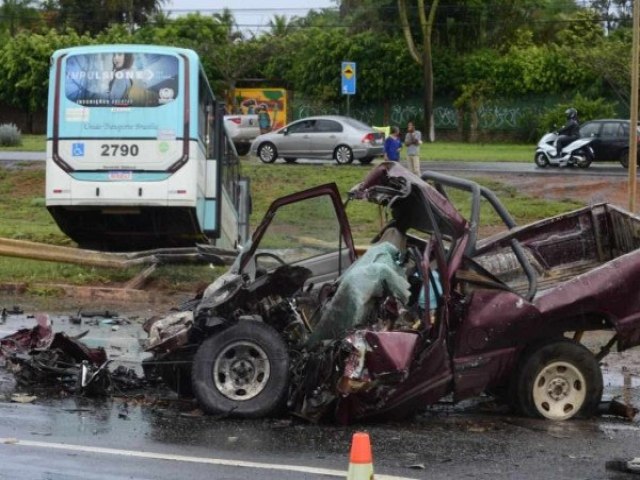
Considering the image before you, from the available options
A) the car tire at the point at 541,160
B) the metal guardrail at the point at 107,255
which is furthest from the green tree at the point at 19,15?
the metal guardrail at the point at 107,255

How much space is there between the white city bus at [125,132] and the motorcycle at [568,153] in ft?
60.8

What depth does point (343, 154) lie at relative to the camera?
37.2 meters

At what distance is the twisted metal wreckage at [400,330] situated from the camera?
8555 mm

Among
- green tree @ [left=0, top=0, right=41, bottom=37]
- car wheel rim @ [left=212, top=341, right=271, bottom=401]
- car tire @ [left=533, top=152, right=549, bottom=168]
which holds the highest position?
green tree @ [left=0, top=0, right=41, bottom=37]

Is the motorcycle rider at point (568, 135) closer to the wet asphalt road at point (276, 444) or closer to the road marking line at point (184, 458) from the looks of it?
the wet asphalt road at point (276, 444)

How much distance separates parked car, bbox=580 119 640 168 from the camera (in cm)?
3575

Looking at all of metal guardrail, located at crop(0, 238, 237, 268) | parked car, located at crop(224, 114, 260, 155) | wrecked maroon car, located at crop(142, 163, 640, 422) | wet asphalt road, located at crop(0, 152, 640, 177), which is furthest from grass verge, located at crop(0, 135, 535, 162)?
wrecked maroon car, located at crop(142, 163, 640, 422)

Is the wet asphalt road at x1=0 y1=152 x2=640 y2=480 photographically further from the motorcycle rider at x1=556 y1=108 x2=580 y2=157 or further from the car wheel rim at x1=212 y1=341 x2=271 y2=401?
the motorcycle rider at x1=556 y1=108 x2=580 y2=157

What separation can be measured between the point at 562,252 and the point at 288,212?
293cm

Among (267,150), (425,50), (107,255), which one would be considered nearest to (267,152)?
(267,150)

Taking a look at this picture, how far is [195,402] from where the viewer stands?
30.6ft

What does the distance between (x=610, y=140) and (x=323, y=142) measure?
8.59 metres

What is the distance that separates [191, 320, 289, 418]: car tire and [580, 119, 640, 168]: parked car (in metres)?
28.4

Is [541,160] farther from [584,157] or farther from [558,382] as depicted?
[558,382]
